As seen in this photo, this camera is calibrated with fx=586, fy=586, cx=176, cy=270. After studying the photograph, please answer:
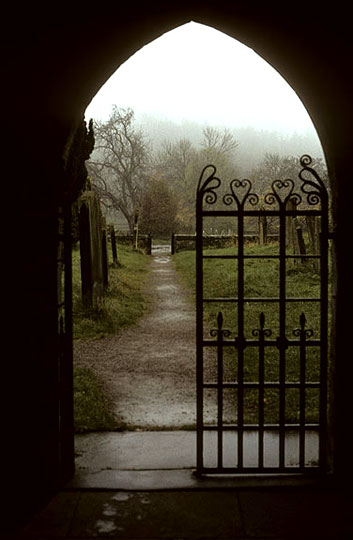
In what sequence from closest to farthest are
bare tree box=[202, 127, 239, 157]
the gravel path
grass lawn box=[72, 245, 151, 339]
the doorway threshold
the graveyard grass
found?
1. the doorway threshold
2. the graveyard grass
3. the gravel path
4. grass lawn box=[72, 245, 151, 339]
5. bare tree box=[202, 127, 239, 157]

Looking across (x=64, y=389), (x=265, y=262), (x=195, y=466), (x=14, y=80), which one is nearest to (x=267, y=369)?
(x=195, y=466)

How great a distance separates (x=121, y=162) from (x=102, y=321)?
29.6 metres

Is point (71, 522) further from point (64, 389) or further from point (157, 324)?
point (157, 324)

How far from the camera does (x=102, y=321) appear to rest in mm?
10523

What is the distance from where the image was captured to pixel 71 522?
12.5 ft

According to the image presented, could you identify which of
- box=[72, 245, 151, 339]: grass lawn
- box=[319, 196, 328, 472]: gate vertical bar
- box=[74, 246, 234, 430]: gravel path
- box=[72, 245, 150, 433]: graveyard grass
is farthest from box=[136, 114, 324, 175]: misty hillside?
box=[319, 196, 328, 472]: gate vertical bar

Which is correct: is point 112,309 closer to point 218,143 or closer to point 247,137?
point 218,143

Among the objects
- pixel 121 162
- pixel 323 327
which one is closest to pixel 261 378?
A: pixel 323 327

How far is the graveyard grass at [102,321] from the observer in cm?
585

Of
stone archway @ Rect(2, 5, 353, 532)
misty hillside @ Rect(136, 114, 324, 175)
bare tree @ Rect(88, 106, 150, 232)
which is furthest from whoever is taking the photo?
misty hillside @ Rect(136, 114, 324, 175)

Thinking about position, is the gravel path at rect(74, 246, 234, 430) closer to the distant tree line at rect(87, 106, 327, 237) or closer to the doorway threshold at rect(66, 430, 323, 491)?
the doorway threshold at rect(66, 430, 323, 491)

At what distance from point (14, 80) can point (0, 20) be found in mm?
372

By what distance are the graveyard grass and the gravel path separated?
164mm

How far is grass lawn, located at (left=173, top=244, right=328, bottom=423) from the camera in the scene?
6359 millimetres
